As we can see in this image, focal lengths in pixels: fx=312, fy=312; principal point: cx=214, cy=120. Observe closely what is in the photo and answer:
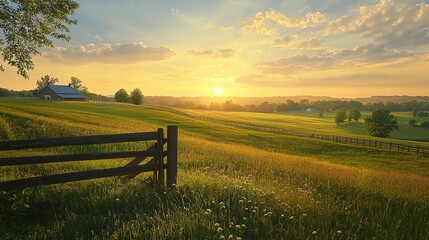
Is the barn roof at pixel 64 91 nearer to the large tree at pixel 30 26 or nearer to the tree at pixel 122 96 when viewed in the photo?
the tree at pixel 122 96

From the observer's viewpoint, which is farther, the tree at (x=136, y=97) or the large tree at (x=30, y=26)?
the tree at (x=136, y=97)

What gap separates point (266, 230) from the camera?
5941 mm

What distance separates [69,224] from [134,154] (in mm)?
2564

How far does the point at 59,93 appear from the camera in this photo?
104m

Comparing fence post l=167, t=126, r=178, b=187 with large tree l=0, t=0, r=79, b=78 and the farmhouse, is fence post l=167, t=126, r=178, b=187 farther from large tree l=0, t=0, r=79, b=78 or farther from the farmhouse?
the farmhouse

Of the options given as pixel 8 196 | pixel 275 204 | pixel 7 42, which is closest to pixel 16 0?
pixel 7 42

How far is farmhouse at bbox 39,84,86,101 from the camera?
10362 cm

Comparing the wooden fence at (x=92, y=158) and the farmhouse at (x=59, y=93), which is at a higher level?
the farmhouse at (x=59, y=93)

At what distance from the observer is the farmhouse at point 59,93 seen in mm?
103625

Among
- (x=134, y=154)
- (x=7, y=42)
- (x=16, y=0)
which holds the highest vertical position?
(x=16, y=0)

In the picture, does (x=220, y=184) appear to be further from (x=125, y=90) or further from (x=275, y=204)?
(x=125, y=90)

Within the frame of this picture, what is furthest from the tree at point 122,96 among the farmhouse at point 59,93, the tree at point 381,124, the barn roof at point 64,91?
the tree at point 381,124

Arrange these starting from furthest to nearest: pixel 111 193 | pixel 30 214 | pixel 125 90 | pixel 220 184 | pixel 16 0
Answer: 1. pixel 125 90
2. pixel 16 0
3. pixel 220 184
4. pixel 111 193
5. pixel 30 214

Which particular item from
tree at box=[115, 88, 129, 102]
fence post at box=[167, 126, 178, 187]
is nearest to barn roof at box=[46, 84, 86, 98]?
tree at box=[115, 88, 129, 102]
